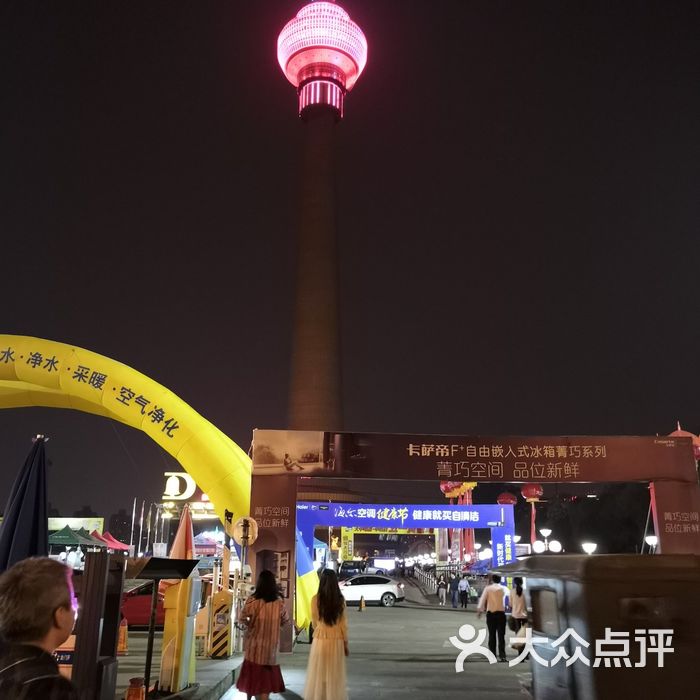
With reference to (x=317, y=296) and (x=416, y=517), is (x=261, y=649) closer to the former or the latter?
(x=416, y=517)

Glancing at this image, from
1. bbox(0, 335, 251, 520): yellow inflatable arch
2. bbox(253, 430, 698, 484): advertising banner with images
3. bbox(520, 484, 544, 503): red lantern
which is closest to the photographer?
bbox(0, 335, 251, 520): yellow inflatable arch

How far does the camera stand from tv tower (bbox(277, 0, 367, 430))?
41.2 meters

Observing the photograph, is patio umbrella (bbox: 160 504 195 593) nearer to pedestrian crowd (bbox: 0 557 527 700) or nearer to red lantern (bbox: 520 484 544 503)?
pedestrian crowd (bbox: 0 557 527 700)

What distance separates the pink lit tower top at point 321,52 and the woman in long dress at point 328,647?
44.2 meters

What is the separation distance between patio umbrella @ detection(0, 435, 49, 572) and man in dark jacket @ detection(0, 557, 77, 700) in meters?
6.24

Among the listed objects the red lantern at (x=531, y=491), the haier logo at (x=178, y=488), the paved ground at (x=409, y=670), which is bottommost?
the paved ground at (x=409, y=670)

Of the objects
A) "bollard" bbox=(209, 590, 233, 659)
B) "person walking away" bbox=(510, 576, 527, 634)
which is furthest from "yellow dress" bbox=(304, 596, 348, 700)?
"bollard" bbox=(209, 590, 233, 659)

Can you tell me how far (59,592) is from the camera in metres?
2.43

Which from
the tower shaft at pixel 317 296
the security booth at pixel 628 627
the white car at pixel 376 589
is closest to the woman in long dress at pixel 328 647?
the security booth at pixel 628 627

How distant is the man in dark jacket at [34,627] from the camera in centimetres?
214

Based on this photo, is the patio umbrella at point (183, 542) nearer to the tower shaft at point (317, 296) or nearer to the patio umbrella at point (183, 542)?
the patio umbrella at point (183, 542)

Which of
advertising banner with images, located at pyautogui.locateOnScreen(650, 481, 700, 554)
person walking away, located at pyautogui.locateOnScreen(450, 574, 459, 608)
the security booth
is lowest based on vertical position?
person walking away, located at pyautogui.locateOnScreen(450, 574, 459, 608)

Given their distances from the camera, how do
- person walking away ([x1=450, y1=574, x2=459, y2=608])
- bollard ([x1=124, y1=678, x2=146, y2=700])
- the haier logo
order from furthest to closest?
1. person walking away ([x1=450, y1=574, x2=459, y2=608])
2. the haier logo
3. bollard ([x1=124, y1=678, x2=146, y2=700])

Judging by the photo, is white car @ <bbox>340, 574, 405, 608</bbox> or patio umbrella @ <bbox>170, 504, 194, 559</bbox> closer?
patio umbrella @ <bbox>170, 504, 194, 559</bbox>
